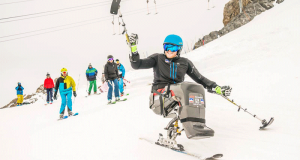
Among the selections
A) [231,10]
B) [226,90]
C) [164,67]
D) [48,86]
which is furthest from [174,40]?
[231,10]

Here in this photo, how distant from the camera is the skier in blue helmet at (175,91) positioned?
9.12ft

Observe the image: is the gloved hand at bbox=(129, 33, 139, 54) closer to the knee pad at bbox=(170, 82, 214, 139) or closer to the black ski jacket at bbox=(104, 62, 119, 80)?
the knee pad at bbox=(170, 82, 214, 139)

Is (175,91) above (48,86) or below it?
above

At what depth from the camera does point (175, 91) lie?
2.92 meters

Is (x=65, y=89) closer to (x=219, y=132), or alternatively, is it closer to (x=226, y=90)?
(x=219, y=132)

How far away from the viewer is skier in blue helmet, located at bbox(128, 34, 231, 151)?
109 inches

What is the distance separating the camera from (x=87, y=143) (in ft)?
12.8

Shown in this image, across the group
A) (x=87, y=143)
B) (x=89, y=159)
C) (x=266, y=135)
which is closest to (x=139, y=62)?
(x=89, y=159)

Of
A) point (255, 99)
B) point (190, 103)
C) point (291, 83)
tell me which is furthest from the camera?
point (291, 83)

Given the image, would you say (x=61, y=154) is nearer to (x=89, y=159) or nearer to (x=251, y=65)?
(x=89, y=159)

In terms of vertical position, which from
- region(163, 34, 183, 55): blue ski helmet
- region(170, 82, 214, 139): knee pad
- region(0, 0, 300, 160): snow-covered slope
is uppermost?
region(163, 34, 183, 55): blue ski helmet

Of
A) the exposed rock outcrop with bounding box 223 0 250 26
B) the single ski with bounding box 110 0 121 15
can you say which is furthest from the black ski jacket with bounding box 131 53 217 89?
the exposed rock outcrop with bounding box 223 0 250 26

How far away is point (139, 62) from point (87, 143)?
2060mm

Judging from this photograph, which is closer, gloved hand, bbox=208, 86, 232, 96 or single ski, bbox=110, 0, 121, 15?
gloved hand, bbox=208, 86, 232, 96
